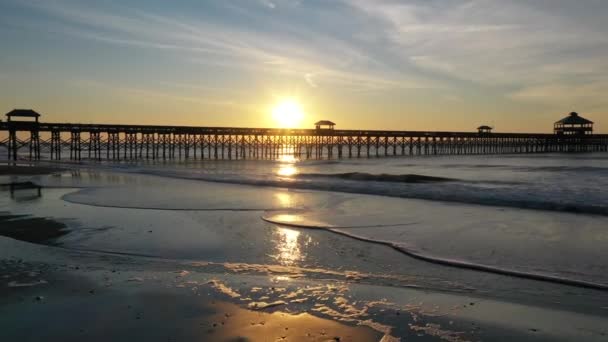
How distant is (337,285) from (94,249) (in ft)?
13.1

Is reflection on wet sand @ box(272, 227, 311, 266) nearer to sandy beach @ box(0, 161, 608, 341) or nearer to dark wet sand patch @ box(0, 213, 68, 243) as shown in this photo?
sandy beach @ box(0, 161, 608, 341)

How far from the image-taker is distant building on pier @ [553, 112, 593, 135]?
235ft

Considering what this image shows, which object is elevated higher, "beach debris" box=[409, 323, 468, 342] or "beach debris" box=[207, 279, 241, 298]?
"beach debris" box=[409, 323, 468, 342]

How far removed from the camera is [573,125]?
239ft

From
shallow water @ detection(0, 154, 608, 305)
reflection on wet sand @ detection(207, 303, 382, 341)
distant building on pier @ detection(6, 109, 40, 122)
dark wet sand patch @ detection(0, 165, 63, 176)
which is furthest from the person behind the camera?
distant building on pier @ detection(6, 109, 40, 122)

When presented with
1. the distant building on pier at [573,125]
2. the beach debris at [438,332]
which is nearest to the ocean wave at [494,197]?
the beach debris at [438,332]

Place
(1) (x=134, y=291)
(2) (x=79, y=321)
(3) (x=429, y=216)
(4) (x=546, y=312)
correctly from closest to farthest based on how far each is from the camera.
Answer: (2) (x=79, y=321), (4) (x=546, y=312), (1) (x=134, y=291), (3) (x=429, y=216)

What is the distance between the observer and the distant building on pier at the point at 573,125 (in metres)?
71.5

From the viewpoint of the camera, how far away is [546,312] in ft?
14.0

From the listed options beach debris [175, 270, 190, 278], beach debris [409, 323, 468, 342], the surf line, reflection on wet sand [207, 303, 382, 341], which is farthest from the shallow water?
reflection on wet sand [207, 303, 382, 341]

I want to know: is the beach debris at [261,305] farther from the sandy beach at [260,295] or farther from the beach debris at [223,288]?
the beach debris at [223,288]

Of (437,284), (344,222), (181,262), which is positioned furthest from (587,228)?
(181,262)

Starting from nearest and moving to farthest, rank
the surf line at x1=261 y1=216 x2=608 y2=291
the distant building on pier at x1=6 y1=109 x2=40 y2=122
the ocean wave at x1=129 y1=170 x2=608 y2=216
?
the surf line at x1=261 y1=216 x2=608 y2=291 → the ocean wave at x1=129 y1=170 x2=608 y2=216 → the distant building on pier at x1=6 y1=109 x2=40 y2=122

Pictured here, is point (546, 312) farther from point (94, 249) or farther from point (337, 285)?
point (94, 249)
